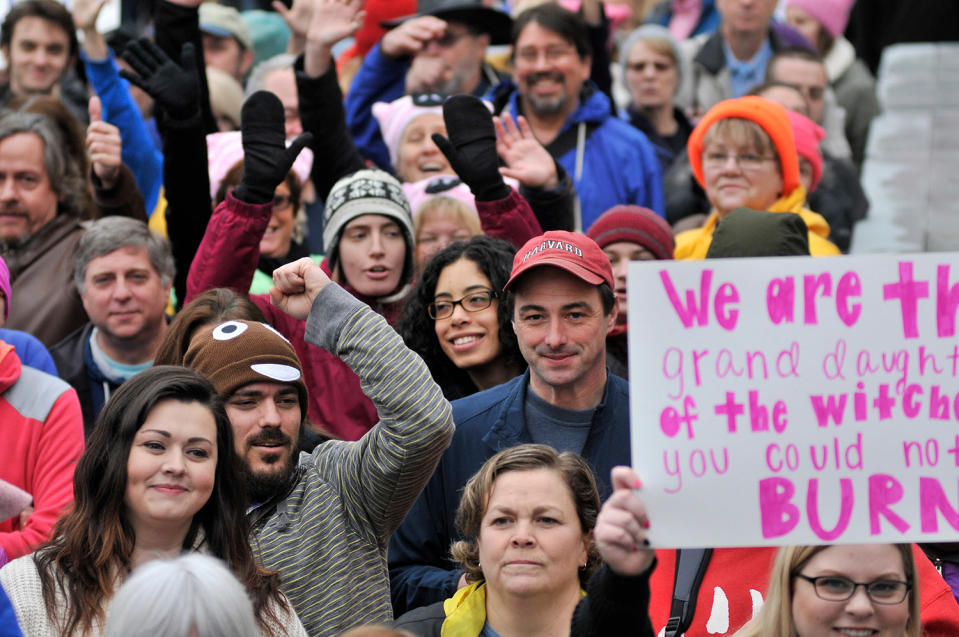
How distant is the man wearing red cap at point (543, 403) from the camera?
5188 mm

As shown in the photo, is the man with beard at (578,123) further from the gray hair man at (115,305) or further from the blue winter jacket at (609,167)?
the gray hair man at (115,305)

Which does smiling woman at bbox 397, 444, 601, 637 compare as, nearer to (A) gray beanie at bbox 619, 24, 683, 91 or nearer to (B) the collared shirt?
(A) gray beanie at bbox 619, 24, 683, 91

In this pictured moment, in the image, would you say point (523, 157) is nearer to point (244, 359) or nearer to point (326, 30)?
point (326, 30)

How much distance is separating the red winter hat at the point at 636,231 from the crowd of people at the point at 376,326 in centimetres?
2

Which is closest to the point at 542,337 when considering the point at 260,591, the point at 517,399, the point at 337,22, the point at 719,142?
the point at 517,399

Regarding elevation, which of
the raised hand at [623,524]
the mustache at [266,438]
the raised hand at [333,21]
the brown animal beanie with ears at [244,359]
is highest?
the raised hand at [333,21]

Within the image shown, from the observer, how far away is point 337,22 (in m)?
7.50

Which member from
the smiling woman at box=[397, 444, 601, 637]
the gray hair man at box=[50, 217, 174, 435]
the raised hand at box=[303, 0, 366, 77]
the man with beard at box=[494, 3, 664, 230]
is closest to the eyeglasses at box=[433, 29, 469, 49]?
the man with beard at box=[494, 3, 664, 230]

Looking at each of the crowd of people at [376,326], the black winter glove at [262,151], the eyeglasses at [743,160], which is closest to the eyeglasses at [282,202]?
the crowd of people at [376,326]

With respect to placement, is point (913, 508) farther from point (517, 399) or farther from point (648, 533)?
point (517, 399)

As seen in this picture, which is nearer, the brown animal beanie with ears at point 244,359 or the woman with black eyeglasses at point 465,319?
the brown animal beanie with ears at point 244,359

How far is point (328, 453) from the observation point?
4.84 m

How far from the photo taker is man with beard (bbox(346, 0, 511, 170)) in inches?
344

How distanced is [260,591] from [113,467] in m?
0.50
